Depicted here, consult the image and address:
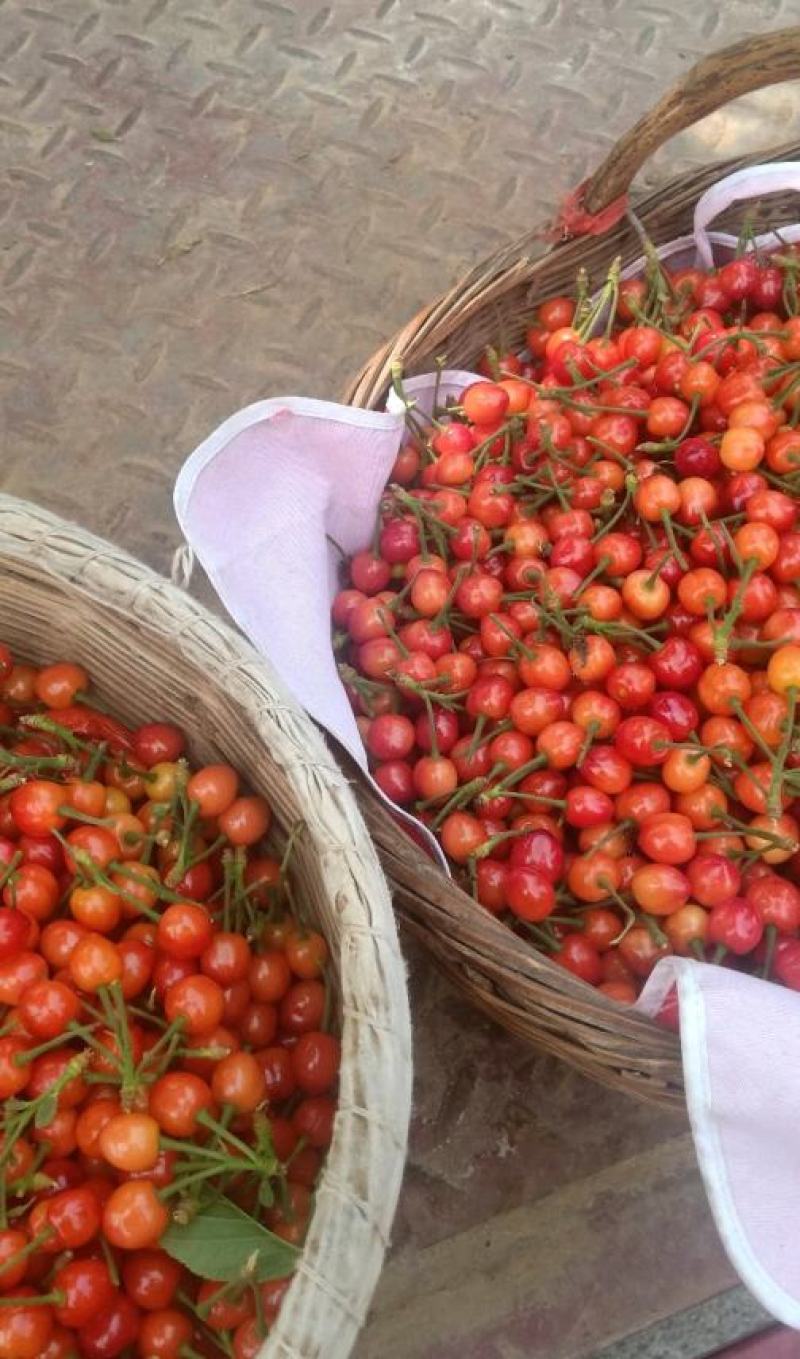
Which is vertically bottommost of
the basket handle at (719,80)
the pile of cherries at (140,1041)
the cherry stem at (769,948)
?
the pile of cherries at (140,1041)

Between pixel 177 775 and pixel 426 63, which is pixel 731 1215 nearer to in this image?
pixel 177 775

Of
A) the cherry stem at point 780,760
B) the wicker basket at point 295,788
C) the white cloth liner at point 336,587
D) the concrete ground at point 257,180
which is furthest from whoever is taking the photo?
the concrete ground at point 257,180

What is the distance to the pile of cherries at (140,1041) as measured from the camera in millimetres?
835

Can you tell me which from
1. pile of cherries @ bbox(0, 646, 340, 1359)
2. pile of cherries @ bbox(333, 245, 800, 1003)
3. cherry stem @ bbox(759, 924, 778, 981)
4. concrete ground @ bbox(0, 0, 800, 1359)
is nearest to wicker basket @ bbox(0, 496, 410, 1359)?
pile of cherries @ bbox(0, 646, 340, 1359)

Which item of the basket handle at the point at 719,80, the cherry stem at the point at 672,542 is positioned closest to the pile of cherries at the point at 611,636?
the cherry stem at the point at 672,542

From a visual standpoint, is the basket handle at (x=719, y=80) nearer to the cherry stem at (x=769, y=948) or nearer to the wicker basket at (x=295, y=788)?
the wicker basket at (x=295, y=788)

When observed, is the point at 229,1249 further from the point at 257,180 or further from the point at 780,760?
the point at 257,180

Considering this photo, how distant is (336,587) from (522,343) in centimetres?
44

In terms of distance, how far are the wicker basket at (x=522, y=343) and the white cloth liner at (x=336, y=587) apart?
0.04m

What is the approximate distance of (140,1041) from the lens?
3.06 feet

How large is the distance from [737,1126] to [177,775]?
0.55 metres

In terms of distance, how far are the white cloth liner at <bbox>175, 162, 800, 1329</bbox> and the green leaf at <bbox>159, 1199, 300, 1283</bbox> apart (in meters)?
0.31

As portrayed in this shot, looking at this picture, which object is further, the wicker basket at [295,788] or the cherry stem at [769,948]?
the cherry stem at [769,948]

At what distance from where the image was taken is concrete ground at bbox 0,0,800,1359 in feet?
6.02
